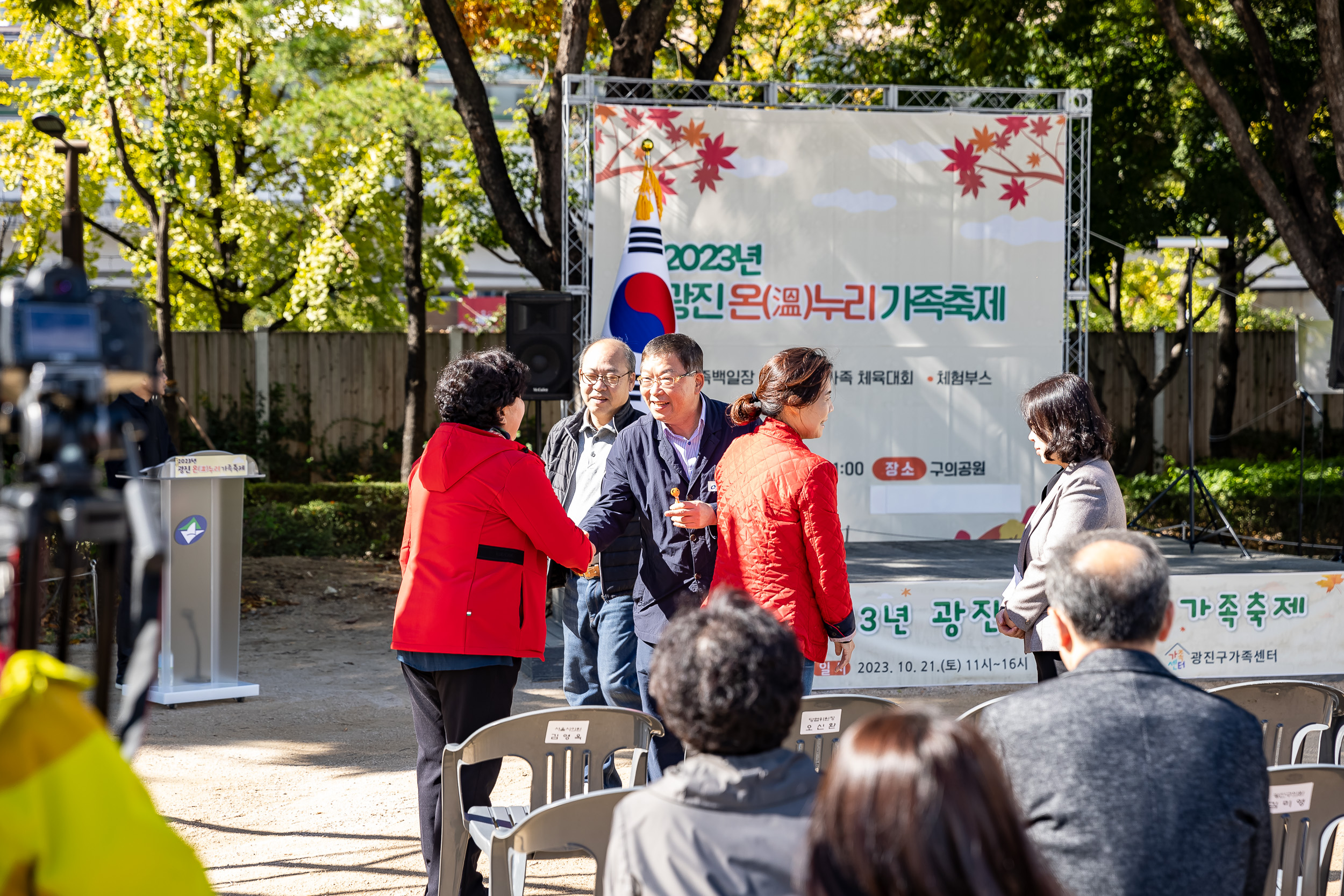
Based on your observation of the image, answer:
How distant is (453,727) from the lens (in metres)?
3.09

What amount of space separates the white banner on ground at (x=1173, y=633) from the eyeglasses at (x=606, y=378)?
2.34m

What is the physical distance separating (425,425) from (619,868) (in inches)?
484

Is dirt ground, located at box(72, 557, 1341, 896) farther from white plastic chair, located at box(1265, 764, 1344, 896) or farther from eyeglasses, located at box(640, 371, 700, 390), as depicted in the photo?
eyeglasses, located at box(640, 371, 700, 390)

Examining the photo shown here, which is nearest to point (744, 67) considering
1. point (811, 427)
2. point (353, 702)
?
point (353, 702)

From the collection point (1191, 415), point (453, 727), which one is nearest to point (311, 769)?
point (453, 727)

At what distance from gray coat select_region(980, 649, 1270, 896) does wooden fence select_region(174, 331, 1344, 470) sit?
1245cm

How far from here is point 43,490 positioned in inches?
49.3

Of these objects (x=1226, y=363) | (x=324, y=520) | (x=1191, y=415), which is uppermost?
(x=1226, y=363)

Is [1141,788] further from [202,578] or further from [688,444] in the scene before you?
[202,578]

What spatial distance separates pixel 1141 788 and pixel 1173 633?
477cm

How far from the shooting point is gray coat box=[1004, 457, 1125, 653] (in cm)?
318

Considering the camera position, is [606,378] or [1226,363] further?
[1226,363]

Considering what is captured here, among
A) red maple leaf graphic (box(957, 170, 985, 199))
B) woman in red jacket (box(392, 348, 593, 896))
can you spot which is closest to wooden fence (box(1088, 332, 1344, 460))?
red maple leaf graphic (box(957, 170, 985, 199))

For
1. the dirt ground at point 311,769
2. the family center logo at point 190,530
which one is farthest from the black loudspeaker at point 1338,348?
the family center logo at point 190,530
